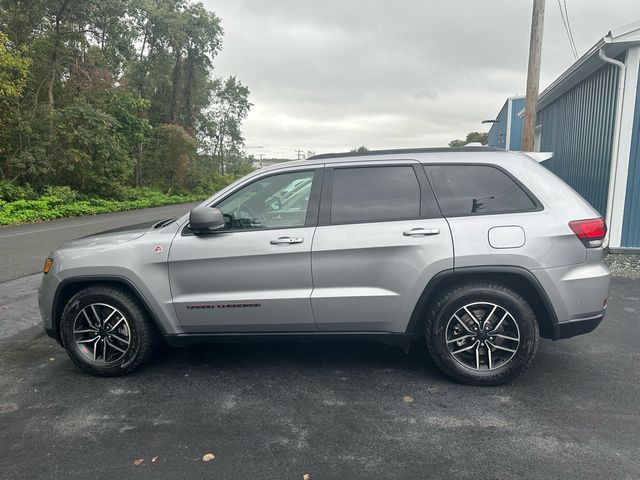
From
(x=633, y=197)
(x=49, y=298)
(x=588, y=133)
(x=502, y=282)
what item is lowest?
(x=49, y=298)

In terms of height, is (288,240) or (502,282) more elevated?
(288,240)

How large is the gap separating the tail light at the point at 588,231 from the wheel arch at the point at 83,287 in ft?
10.7

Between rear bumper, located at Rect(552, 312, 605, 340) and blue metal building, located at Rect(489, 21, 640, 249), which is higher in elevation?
blue metal building, located at Rect(489, 21, 640, 249)

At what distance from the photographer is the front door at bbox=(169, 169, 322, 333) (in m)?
3.58

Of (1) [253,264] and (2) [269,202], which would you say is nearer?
(1) [253,264]

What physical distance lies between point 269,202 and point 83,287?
67.2 inches

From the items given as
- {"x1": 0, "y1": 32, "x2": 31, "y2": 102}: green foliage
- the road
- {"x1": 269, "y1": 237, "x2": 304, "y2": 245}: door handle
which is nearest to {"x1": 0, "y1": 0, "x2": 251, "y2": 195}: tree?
{"x1": 0, "y1": 32, "x2": 31, "y2": 102}: green foliage

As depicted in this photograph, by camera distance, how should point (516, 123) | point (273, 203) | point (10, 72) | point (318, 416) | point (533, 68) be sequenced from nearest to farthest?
1. point (318, 416)
2. point (273, 203)
3. point (533, 68)
4. point (10, 72)
5. point (516, 123)

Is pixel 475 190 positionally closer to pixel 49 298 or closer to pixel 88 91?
pixel 49 298

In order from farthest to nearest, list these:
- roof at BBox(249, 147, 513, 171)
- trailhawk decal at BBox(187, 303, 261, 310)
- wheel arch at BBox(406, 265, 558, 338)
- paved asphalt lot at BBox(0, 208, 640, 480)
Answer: roof at BBox(249, 147, 513, 171) → trailhawk decal at BBox(187, 303, 261, 310) → wheel arch at BBox(406, 265, 558, 338) → paved asphalt lot at BBox(0, 208, 640, 480)

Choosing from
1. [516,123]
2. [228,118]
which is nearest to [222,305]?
[516,123]

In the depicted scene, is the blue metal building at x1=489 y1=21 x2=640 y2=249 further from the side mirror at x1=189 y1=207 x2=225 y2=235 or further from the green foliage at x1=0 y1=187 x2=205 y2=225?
the green foliage at x1=0 y1=187 x2=205 y2=225

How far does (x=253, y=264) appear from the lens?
11.8ft

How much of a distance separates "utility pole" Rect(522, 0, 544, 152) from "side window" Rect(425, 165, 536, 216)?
728 centimetres
